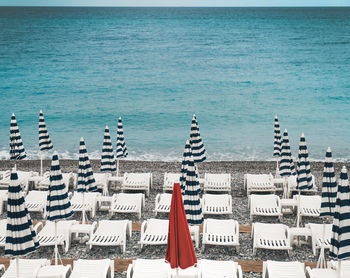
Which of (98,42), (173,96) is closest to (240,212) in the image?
(173,96)

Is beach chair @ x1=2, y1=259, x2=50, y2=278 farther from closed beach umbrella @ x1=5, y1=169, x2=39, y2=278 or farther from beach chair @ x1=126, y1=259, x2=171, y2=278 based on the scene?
beach chair @ x1=126, y1=259, x2=171, y2=278

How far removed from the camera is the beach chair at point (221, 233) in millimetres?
8609

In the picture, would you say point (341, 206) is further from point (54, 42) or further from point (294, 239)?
point (54, 42)

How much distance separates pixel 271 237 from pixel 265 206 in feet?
5.78

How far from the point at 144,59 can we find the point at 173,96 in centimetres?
2044

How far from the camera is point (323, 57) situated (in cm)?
5516

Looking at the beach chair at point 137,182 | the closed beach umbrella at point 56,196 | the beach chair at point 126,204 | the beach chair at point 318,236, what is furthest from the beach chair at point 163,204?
the closed beach umbrella at point 56,196

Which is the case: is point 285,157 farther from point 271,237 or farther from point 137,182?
point 137,182

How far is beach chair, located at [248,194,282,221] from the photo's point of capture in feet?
33.4

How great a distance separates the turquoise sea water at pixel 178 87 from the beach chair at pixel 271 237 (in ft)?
37.7

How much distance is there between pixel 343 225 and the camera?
5.82 metres

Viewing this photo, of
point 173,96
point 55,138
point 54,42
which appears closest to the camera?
point 55,138

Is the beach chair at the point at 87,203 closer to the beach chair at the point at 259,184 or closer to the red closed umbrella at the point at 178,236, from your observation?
the beach chair at the point at 259,184

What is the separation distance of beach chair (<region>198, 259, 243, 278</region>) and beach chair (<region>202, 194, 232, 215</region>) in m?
3.09
